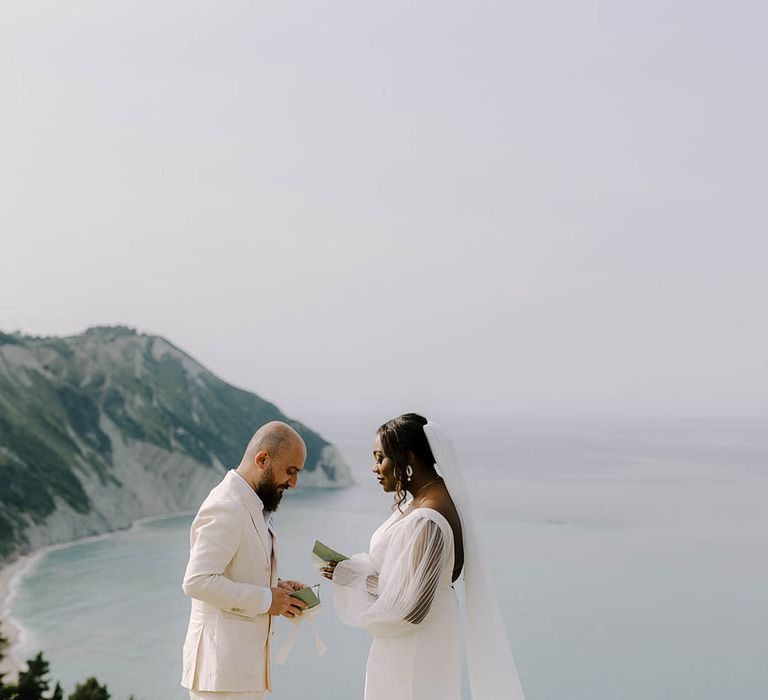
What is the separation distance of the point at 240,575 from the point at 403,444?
65 centimetres

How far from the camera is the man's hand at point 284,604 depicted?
3.27m

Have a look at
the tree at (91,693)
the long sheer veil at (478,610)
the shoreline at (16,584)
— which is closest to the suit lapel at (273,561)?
the long sheer veil at (478,610)

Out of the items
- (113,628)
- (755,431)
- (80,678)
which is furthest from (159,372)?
(755,431)

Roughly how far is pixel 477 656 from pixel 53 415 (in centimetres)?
4118

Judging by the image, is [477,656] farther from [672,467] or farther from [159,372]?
[672,467]

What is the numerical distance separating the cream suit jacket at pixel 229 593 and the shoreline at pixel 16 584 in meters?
25.7

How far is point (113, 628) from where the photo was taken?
34.4 metres

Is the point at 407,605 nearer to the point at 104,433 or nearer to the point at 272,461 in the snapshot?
the point at 272,461

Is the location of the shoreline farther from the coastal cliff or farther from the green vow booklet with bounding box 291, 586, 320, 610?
the green vow booklet with bounding box 291, 586, 320, 610

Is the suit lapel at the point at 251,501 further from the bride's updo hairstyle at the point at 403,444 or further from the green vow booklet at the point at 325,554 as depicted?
the bride's updo hairstyle at the point at 403,444

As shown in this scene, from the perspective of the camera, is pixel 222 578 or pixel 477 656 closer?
pixel 222 578

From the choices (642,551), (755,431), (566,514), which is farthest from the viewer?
(755,431)

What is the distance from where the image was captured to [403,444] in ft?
11.1

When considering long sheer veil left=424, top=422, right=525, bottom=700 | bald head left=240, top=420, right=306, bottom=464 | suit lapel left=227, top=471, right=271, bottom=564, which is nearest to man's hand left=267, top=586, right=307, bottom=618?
suit lapel left=227, top=471, right=271, bottom=564
